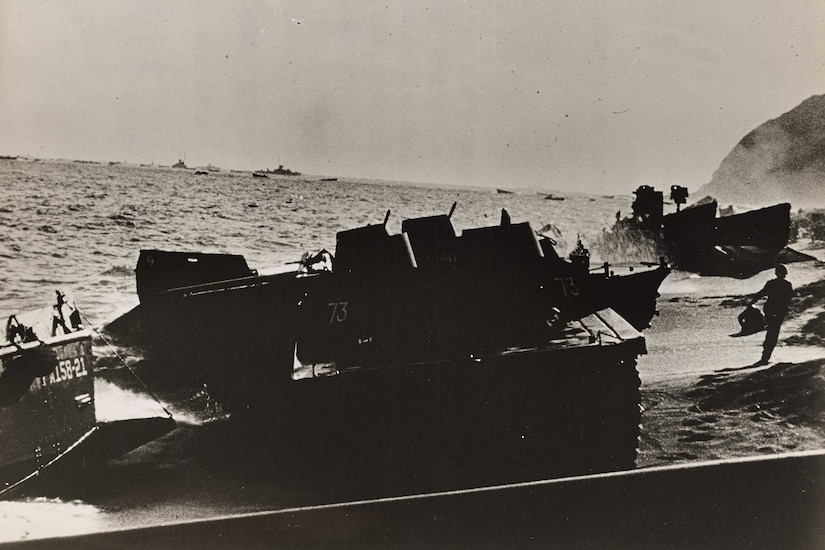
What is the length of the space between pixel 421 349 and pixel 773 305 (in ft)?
4.74

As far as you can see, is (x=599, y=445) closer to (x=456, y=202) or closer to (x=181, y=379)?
(x=456, y=202)

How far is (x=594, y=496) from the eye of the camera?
248cm

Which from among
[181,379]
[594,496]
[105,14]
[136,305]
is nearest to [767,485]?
[594,496]

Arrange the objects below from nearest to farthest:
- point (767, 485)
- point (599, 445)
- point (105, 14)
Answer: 1. point (105, 14)
2. point (599, 445)
3. point (767, 485)

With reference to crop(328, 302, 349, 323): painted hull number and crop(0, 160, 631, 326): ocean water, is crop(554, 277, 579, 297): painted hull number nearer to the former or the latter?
crop(0, 160, 631, 326): ocean water

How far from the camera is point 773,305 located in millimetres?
2756

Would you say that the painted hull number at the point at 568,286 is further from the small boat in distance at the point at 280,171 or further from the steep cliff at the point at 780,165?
the small boat in distance at the point at 280,171

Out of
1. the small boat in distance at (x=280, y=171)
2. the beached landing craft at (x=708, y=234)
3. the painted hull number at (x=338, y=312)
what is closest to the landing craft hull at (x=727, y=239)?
the beached landing craft at (x=708, y=234)

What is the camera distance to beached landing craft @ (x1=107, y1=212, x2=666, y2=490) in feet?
7.31

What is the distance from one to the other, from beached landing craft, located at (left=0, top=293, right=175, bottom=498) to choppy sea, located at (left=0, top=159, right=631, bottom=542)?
48mm

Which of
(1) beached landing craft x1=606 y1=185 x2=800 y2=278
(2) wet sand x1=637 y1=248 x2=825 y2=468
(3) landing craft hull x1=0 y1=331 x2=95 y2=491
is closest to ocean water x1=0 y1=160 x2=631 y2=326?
(3) landing craft hull x1=0 y1=331 x2=95 y2=491

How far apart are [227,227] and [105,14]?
77 cm

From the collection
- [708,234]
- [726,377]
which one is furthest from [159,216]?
[726,377]

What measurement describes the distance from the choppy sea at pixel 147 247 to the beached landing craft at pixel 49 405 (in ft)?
0.16
